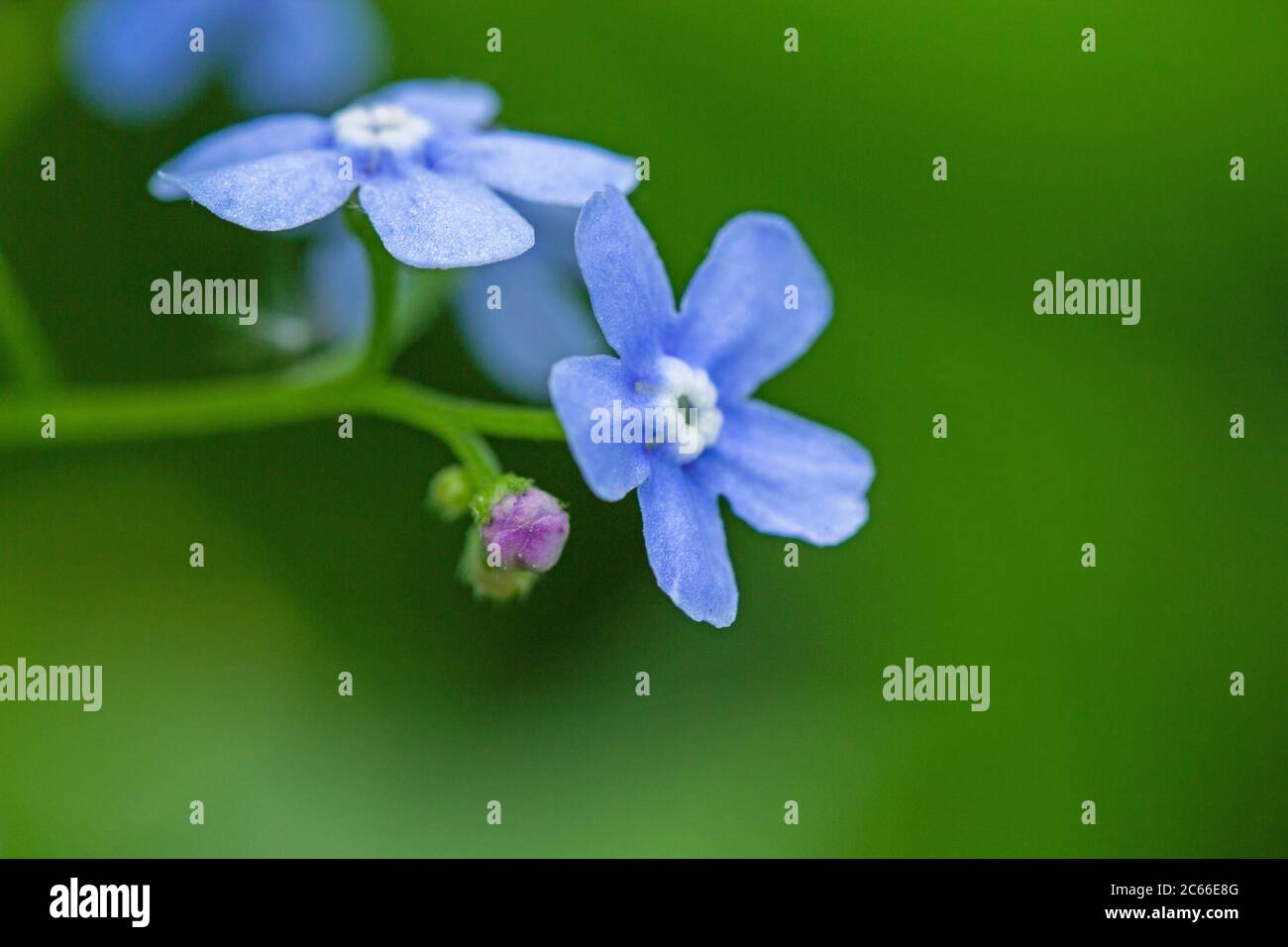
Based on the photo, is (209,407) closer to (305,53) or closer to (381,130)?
(381,130)

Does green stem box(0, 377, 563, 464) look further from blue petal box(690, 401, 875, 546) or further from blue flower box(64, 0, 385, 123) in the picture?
blue flower box(64, 0, 385, 123)

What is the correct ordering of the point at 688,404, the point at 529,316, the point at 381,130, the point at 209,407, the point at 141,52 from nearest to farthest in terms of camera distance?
the point at 688,404, the point at 381,130, the point at 209,407, the point at 529,316, the point at 141,52

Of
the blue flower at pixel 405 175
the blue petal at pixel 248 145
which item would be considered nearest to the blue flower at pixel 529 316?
the blue flower at pixel 405 175

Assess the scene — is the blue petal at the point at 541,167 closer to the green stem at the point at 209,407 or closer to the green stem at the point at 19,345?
the green stem at the point at 209,407

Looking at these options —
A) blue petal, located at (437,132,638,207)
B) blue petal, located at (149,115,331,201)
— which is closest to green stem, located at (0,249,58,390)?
blue petal, located at (149,115,331,201)

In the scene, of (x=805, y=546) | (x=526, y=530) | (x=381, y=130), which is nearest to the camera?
(x=526, y=530)

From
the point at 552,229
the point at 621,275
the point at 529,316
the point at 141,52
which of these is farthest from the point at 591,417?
the point at 141,52
